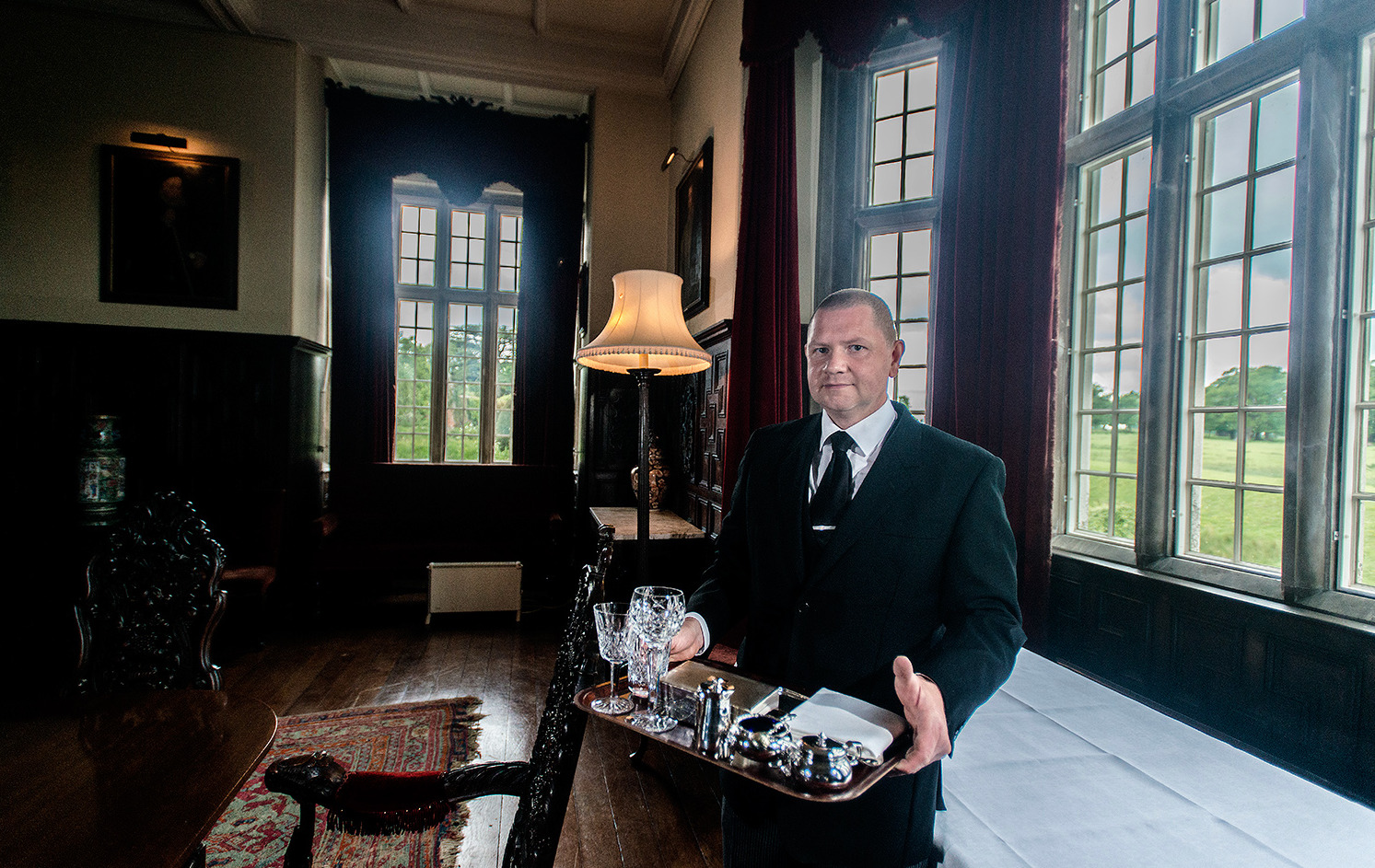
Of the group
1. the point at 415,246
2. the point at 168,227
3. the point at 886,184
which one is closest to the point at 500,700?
the point at 886,184

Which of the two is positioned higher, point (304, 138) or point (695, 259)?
point (304, 138)

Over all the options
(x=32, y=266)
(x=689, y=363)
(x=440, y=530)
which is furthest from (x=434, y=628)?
(x=32, y=266)

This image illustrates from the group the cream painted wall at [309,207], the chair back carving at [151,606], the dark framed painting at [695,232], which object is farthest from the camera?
the cream painted wall at [309,207]

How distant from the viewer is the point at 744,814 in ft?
3.95

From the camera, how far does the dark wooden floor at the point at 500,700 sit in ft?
7.20

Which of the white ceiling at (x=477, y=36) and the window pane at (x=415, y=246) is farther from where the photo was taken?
the window pane at (x=415, y=246)

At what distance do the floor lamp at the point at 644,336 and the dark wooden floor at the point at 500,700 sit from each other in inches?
46.4

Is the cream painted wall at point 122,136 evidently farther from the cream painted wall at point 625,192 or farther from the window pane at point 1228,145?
the window pane at point 1228,145

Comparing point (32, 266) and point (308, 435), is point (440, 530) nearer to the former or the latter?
point (308, 435)

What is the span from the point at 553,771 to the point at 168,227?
5.56 metres

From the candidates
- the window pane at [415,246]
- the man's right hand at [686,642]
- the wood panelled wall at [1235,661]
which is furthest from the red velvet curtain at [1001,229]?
the window pane at [415,246]

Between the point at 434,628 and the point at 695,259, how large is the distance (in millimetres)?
3275

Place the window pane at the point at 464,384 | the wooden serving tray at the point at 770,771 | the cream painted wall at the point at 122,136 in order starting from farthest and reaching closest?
1. the window pane at the point at 464,384
2. the cream painted wall at the point at 122,136
3. the wooden serving tray at the point at 770,771

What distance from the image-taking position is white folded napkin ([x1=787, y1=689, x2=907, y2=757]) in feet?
2.86
